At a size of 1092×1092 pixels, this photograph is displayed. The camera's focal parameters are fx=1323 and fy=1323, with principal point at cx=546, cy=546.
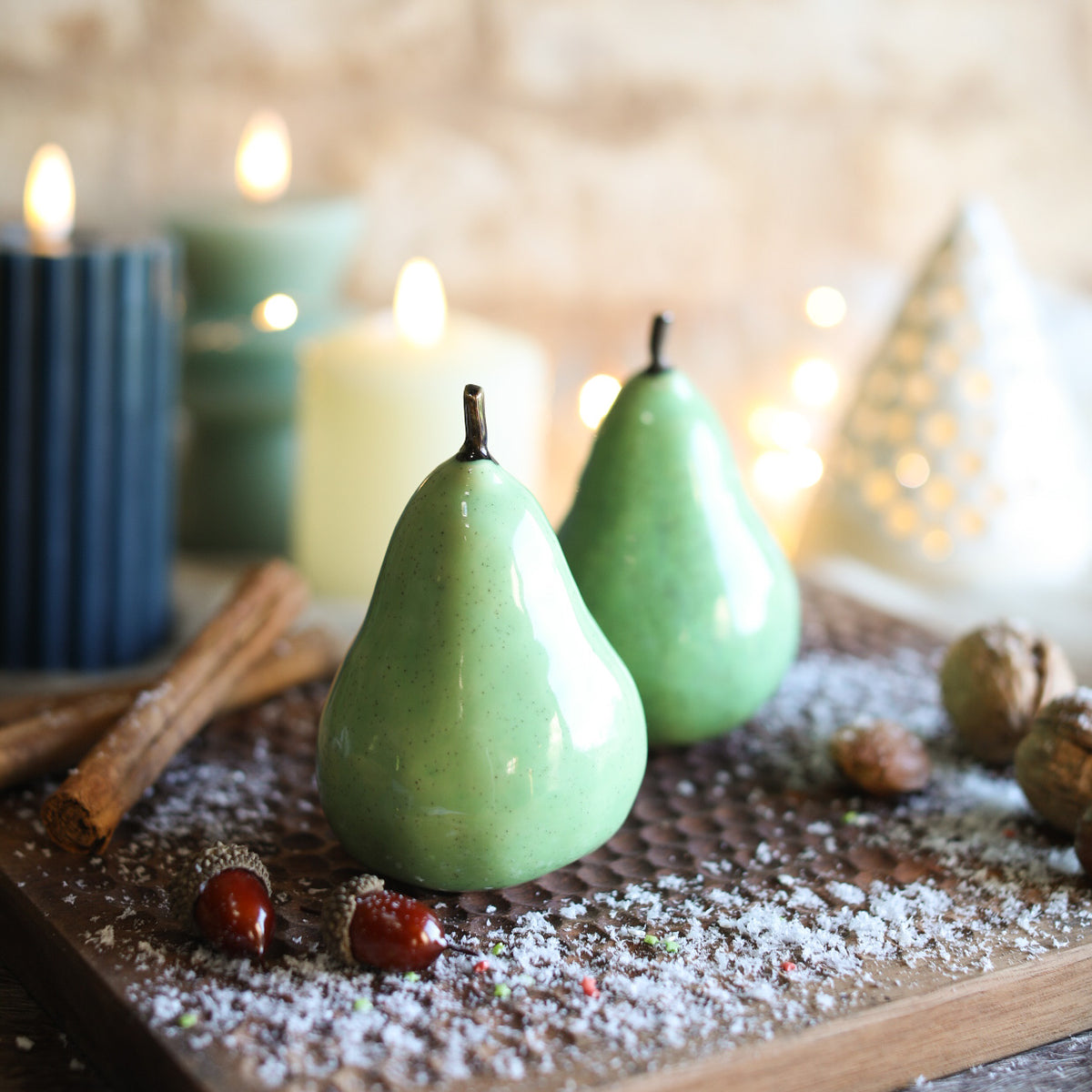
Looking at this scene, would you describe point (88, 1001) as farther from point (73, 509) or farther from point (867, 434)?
point (867, 434)

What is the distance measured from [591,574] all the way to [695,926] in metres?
0.17

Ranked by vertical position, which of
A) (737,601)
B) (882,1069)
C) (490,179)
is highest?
(490,179)

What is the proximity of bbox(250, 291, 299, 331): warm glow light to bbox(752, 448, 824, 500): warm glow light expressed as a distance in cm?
45

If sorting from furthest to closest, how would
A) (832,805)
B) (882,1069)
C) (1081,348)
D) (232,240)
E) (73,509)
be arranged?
(1081,348) → (232,240) → (73,509) → (832,805) → (882,1069)

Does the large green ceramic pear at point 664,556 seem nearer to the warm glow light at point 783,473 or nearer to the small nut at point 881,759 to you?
the small nut at point 881,759

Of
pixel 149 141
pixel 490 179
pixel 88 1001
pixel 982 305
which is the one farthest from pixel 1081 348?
pixel 88 1001

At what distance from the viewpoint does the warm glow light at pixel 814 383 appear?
1.14 meters

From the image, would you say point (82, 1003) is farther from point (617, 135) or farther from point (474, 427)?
point (617, 135)

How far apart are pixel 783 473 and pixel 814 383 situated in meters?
0.09

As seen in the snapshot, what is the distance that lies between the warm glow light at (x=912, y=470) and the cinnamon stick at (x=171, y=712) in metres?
0.40

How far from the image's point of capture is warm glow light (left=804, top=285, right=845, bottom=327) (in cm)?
116

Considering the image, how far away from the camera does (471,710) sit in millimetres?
452

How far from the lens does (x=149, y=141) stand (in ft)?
2.95

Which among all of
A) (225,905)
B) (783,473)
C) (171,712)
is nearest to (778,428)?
(783,473)
